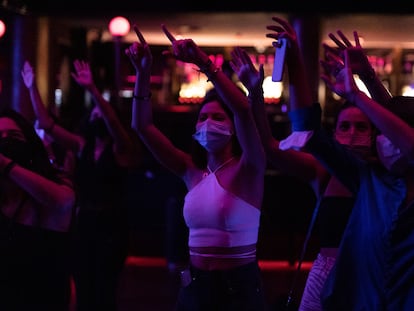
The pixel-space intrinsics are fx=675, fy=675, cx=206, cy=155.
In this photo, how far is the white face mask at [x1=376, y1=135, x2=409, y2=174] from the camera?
240 centimetres

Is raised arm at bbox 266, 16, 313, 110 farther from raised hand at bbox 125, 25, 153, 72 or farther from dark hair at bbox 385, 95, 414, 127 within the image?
raised hand at bbox 125, 25, 153, 72

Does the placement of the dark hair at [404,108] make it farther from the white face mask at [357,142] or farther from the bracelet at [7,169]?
the bracelet at [7,169]

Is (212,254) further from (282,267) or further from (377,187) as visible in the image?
(282,267)

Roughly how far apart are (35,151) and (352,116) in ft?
5.24

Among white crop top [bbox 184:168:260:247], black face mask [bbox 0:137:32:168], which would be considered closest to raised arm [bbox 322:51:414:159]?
white crop top [bbox 184:168:260:247]

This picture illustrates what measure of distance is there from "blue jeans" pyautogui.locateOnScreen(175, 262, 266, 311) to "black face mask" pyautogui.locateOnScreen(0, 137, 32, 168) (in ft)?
3.34

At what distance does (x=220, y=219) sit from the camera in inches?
119

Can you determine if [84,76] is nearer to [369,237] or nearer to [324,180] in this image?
[324,180]

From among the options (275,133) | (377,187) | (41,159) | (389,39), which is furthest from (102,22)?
(377,187)

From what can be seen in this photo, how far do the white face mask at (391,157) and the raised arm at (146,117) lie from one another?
3.83ft

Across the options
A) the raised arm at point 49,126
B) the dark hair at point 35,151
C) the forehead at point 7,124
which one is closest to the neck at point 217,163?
the dark hair at point 35,151

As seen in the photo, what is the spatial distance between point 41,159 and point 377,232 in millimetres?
1778

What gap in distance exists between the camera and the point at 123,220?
17.0 ft

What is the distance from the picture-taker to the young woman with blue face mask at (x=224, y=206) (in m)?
2.98
